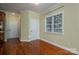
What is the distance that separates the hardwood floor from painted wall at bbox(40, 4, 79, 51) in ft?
0.65

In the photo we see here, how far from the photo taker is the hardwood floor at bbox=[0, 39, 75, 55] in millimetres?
2725

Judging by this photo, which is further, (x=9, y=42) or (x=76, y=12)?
(x=9, y=42)

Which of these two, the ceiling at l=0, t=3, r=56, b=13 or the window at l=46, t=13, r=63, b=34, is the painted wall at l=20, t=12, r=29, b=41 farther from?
the window at l=46, t=13, r=63, b=34

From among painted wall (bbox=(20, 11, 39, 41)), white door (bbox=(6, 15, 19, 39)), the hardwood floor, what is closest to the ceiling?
painted wall (bbox=(20, 11, 39, 41))

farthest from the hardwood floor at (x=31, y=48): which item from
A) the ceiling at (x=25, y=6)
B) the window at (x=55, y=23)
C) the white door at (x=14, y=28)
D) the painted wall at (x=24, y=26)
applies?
the ceiling at (x=25, y=6)

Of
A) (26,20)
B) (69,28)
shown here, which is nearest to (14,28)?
(26,20)

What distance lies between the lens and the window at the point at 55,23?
9.41 ft

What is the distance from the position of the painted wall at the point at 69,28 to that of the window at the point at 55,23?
0.11 m

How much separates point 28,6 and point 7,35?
1.15 metres

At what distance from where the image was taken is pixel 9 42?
3.13 m

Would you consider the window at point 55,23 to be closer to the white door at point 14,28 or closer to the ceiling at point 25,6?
the ceiling at point 25,6

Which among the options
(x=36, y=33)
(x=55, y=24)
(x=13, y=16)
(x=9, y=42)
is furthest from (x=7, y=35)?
(x=55, y=24)

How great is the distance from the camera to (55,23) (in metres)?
2.95

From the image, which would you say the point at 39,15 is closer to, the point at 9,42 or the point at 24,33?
the point at 24,33
